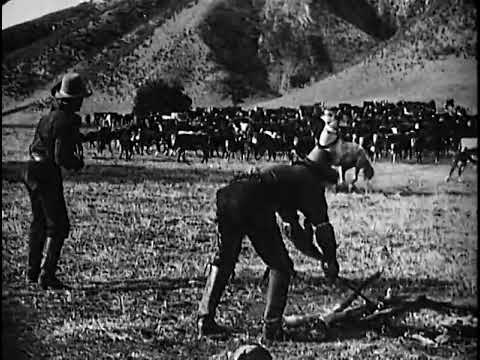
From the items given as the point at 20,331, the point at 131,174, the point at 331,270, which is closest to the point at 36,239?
the point at 20,331

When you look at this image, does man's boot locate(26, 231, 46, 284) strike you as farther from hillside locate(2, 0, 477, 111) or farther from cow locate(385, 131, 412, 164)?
cow locate(385, 131, 412, 164)

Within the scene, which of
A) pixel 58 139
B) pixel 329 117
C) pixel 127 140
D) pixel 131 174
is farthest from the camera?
pixel 131 174

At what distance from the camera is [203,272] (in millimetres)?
4027

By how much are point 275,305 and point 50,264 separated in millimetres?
964

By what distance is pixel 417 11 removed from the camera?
12.9 ft

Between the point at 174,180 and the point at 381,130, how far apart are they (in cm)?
93

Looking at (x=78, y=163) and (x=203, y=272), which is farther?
(x=203, y=272)

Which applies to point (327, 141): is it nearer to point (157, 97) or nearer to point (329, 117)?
point (329, 117)

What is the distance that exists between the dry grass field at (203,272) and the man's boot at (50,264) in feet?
0.15

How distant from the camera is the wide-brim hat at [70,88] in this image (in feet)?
12.6

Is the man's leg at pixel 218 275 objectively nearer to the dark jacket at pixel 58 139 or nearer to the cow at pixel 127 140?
the cow at pixel 127 140

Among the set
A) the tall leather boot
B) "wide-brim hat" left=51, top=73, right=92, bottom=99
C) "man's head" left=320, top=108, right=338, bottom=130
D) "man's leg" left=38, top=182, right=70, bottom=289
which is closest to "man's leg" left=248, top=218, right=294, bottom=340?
the tall leather boot

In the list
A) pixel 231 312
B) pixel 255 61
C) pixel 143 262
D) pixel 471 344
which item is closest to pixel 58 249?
pixel 143 262

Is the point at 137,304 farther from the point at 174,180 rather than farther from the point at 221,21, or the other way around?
the point at 221,21
